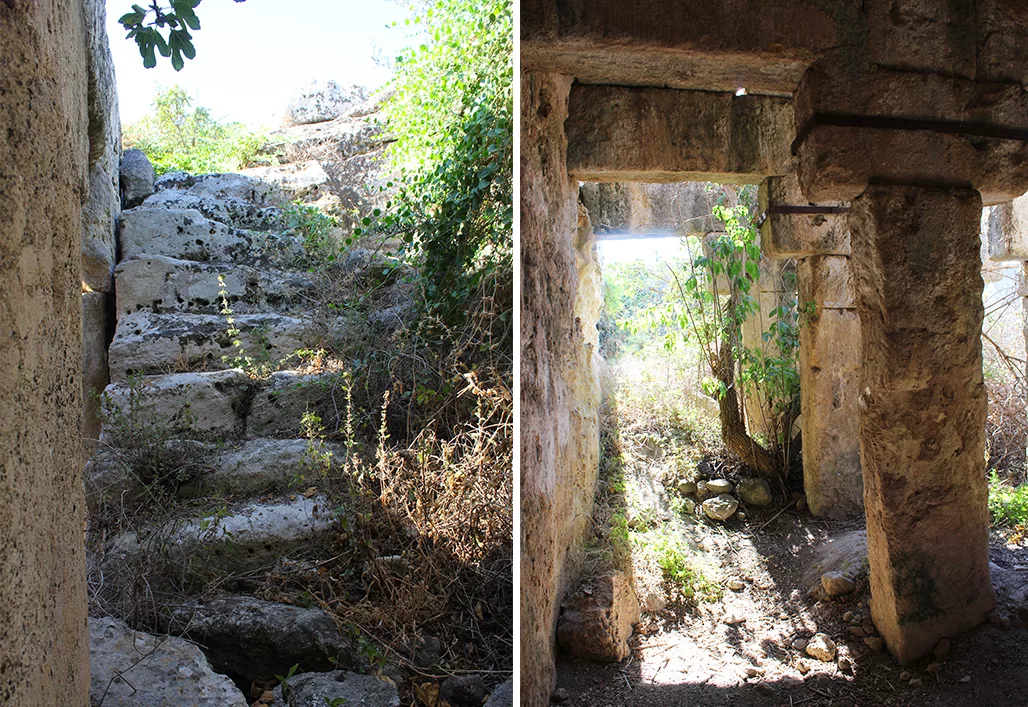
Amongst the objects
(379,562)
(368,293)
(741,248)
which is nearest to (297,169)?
(368,293)

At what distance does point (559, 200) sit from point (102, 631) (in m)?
2.40

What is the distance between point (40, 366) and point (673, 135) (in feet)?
11.2

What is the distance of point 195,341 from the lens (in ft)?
12.1

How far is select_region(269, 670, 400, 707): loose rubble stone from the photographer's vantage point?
2135 millimetres

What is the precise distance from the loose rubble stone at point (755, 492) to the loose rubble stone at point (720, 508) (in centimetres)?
11

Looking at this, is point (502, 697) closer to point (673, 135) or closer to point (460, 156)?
point (460, 156)

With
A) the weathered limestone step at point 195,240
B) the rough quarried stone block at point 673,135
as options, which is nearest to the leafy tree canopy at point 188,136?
the weathered limestone step at point 195,240

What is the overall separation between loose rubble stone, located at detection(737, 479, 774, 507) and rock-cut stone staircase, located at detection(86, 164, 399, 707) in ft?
11.5

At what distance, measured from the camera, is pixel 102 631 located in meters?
2.22

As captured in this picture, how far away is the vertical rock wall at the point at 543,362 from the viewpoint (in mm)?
2734

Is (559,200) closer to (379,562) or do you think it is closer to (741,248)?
(379,562)

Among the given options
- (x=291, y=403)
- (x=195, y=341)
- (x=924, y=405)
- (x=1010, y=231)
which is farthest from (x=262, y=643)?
(x=1010, y=231)

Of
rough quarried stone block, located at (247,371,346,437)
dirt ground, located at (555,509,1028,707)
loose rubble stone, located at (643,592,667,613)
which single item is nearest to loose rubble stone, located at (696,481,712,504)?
dirt ground, located at (555,509,1028,707)

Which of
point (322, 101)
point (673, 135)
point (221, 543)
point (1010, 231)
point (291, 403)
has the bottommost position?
point (221, 543)
